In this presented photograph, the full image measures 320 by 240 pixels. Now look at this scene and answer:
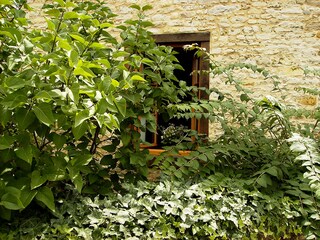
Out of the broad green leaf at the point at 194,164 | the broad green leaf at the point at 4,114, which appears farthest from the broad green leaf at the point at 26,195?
the broad green leaf at the point at 194,164

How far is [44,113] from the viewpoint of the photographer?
1.91 meters

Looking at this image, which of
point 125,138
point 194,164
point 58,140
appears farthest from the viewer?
point 194,164

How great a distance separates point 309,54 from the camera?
4.22 metres

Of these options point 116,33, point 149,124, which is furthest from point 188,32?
point 149,124

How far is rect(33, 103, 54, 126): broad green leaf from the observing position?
1.89 metres

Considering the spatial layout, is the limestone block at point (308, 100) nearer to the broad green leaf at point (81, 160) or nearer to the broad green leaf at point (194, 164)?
the broad green leaf at point (194, 164)

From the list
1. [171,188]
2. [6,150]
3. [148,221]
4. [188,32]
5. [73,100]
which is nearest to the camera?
[73,100]

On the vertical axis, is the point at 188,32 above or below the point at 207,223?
above

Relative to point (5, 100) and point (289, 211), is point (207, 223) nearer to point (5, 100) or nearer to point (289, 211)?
point (289, 211)

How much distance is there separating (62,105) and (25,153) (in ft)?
1.14

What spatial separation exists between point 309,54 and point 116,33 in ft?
7.93

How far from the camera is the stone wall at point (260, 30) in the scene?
4.24 m

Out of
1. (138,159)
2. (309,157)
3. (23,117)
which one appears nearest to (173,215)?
(138,159)

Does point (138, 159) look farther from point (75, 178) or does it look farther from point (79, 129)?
point (79, 129)
